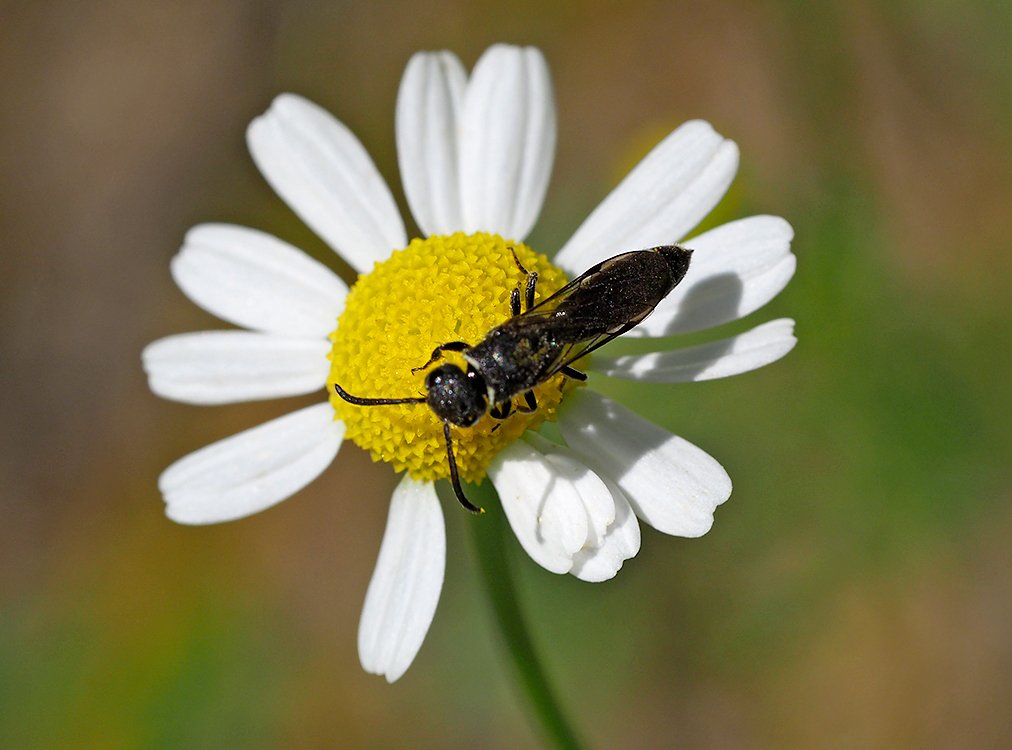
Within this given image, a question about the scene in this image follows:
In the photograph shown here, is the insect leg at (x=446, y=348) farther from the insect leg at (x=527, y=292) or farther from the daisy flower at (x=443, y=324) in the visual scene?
the insect leg at (x=527, y=292)

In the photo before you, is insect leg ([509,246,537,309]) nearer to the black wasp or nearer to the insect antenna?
the black wasp

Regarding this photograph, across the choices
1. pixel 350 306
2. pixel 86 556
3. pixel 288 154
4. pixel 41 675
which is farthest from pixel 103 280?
pixel 350 306

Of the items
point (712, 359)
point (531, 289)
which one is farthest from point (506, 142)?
point (712, 359)

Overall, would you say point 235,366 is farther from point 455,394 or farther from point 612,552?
point 612,552

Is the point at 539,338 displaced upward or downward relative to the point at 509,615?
upward

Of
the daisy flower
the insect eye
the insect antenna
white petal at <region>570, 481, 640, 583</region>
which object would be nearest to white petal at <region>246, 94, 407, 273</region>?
the daisy flower
